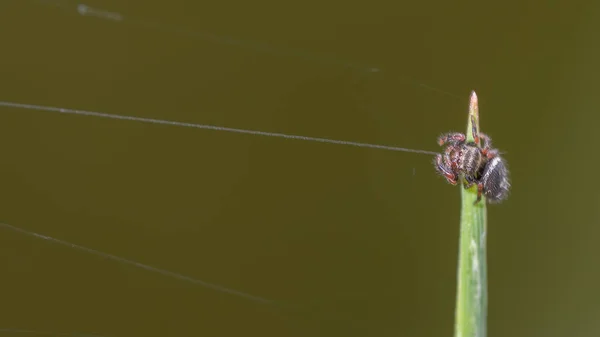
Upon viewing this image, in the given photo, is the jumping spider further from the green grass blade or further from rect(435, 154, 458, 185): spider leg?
the green grass blade

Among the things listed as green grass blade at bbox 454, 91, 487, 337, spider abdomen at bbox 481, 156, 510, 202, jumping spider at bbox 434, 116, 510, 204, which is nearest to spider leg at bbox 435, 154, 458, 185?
jumping spider at bbox 434, 116, 510, 204

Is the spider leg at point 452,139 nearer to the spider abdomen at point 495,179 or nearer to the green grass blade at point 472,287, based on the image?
the spider abdomen at point 495,179

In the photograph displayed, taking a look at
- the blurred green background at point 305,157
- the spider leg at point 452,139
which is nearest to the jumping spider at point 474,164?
the spider leg at point 452,139

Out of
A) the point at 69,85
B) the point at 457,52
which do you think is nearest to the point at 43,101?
the point at 69,85

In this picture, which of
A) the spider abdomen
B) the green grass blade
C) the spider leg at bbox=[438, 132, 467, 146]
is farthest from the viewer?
the spider leg at bbox=[438, 132, 467, 146]

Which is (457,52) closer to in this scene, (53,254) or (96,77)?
(96,77)

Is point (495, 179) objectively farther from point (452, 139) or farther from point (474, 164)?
point (452, 139)

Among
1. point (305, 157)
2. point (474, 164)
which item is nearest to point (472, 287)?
point (474, 164)
